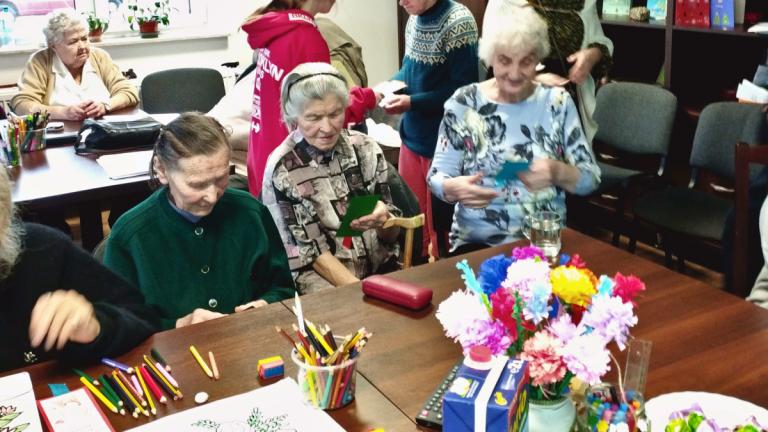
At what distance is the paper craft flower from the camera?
112 cm

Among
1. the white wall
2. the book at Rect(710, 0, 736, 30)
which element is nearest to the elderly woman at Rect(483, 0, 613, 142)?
the book at Rect(710, 0, 736, 30)

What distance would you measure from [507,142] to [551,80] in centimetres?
31

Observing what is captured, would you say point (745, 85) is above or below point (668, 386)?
above

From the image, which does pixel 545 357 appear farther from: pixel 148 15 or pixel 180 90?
pixel 148 15

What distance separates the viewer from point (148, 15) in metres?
5.28

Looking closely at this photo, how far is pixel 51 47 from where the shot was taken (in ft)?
13.3

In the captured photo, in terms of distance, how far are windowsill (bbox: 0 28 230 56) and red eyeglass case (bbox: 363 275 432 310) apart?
3.70 m

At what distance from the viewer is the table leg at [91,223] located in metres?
3.40

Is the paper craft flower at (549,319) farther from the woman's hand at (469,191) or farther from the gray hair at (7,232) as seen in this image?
the woman's hand at (469,191)

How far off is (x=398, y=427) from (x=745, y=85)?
2.83m

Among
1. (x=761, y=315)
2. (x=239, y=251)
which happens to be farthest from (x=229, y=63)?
(x=761, y=315)

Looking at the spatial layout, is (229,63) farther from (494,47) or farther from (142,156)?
(494,47)

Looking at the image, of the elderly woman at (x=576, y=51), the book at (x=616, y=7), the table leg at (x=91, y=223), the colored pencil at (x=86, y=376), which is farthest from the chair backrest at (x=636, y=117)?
the colored pencil at (x=86, y=376)

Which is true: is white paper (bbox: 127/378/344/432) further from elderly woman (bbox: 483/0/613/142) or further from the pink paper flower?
elderly woman (bbox: 483/0/613/142)
